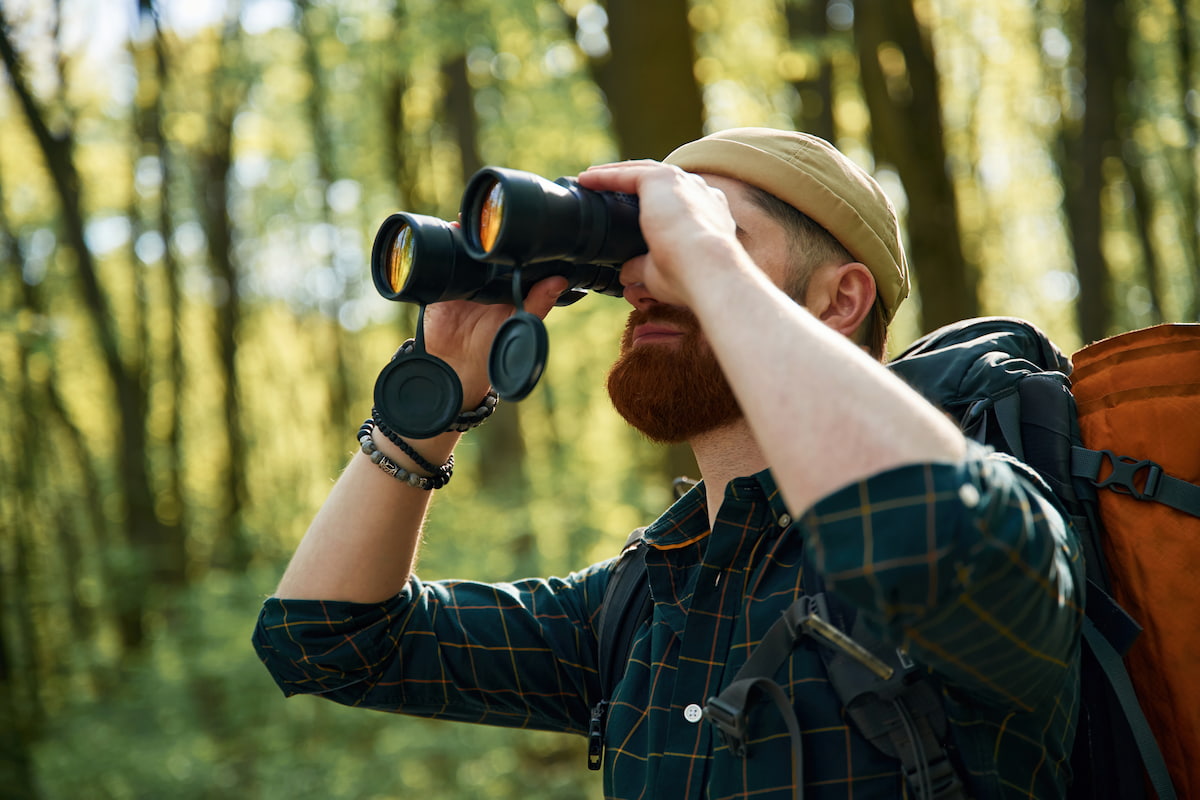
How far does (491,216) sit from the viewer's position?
1.77m

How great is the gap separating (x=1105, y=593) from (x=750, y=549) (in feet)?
1.91

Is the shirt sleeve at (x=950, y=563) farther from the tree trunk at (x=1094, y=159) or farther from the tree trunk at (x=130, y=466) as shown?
the tree trunk at (x=130, y=466)

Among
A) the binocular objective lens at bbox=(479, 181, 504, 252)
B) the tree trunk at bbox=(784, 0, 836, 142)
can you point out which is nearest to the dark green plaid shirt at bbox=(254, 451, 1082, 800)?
the binocular objective lens at bbox=(479, 181, 504, 252)

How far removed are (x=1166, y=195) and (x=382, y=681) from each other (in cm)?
1411

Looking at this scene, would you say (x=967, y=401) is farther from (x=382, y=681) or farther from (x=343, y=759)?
(x=343, y=759)

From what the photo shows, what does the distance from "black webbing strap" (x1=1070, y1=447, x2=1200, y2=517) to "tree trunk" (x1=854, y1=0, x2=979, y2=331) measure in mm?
3743

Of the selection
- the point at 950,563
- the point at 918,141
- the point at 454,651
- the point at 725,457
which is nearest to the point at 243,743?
the point at 918,141

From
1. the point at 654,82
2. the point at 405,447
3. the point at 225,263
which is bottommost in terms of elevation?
the point at 405,447

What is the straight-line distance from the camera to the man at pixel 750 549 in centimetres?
132

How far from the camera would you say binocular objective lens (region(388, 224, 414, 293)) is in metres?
1.95

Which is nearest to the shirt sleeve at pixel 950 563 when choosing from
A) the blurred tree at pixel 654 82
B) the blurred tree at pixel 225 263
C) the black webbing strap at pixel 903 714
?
the black webbing strap at pixel 903 714

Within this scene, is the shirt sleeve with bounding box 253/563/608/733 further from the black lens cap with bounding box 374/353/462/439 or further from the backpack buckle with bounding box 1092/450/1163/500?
the backpack buckle with bounding box 1092/450/1163/500

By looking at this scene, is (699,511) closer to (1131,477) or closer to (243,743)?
(1131,477)

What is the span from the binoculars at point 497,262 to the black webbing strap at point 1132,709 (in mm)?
974
